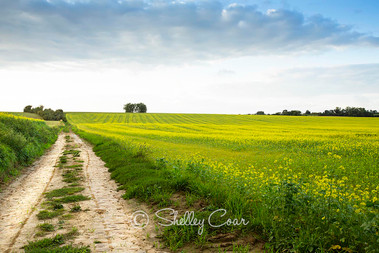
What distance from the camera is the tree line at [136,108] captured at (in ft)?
504

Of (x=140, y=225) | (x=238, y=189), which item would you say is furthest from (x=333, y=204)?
(x=140, y=225)

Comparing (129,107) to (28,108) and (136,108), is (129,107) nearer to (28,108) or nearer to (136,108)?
(136,108)

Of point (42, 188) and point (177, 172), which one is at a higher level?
point (177, 172)

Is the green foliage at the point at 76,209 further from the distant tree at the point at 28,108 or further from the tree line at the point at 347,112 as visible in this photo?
the distant tree at the point at 28,108

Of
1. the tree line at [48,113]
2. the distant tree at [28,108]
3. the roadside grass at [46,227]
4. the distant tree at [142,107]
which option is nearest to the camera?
the roadside grass at [46,227]

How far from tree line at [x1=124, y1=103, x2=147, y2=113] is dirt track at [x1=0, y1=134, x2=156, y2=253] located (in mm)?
144628

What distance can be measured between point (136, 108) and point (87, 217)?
152m

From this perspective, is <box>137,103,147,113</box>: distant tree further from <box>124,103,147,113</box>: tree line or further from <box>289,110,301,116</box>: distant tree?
<box>289,110,301,116</box>: distant tree

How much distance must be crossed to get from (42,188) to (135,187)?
3.89 metres

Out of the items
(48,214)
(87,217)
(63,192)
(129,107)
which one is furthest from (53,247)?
(129,107)

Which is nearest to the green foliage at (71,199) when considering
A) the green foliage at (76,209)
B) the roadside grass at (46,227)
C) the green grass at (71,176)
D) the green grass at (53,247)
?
the green foliage at (76,209)

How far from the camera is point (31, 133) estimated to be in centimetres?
2159

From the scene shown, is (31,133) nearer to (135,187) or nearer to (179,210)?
(135,187)

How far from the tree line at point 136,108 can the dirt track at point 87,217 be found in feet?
475
